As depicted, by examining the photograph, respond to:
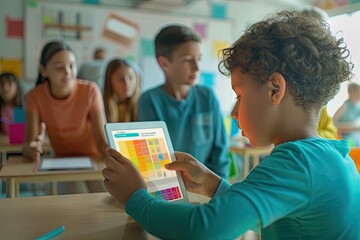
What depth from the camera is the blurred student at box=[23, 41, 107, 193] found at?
2.09 m

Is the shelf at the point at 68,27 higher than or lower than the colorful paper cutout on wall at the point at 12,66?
higher

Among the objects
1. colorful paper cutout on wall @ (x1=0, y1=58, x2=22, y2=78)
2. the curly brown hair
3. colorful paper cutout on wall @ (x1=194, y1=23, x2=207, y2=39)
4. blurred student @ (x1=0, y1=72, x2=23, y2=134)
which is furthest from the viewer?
colorful paper cutout on wall @ (x1=194, y1=23, x2=207, y2=39)

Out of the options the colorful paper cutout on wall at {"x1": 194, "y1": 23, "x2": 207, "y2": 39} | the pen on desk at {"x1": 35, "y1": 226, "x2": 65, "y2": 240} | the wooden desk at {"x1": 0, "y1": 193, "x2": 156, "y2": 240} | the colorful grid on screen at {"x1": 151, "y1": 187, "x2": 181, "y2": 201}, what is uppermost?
the colorful paper cutout on wall at {"x1": 194, "y1": 23, "x2": 207, "y2": 39}

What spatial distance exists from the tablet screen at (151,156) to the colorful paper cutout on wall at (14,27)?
14.1 ft

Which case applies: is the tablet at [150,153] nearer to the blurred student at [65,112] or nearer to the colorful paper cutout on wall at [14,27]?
the blurred student at [65,112]

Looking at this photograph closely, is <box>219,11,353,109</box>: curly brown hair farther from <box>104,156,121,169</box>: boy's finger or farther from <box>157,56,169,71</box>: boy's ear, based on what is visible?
<box>157,56,169,71</box>: boy's ear

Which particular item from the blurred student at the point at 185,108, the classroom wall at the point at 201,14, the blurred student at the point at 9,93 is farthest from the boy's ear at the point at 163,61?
the classroom wall at the point at 201,14

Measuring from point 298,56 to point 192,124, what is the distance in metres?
1.15

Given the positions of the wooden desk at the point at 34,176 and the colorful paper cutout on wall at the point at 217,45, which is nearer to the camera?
the wooden desk at the point at 34,176

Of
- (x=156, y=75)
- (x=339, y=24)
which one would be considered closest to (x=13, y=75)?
(x=156, y=75)

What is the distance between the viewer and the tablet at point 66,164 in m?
1.66

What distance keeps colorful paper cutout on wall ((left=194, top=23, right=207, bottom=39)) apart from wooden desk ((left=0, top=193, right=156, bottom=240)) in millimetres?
4746

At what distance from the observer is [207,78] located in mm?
5738

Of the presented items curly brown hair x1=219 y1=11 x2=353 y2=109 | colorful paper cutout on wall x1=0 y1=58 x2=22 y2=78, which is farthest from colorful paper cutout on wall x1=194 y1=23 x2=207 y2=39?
curly brown hair x1=219 y1=11 x2=353 y2=109
